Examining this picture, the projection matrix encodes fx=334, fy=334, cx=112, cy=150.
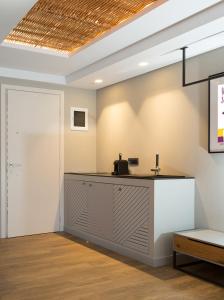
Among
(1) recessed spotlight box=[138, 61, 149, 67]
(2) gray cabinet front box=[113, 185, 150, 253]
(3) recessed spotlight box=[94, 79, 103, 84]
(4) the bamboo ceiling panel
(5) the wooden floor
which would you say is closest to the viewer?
(5) the wooden floor

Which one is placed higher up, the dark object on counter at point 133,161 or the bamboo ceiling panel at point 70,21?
the bamboo ceiling panel at point 70,21

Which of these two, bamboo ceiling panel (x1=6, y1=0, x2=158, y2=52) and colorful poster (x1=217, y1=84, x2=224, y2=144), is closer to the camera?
bamboo ceiling panel (x1=6, y1=0, x2=158, y2=52)

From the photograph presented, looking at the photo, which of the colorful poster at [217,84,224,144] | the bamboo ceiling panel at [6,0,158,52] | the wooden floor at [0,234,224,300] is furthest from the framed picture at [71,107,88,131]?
the colorful poster at [217,84,224,144]

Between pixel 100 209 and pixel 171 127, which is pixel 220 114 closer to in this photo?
pixel 171 127

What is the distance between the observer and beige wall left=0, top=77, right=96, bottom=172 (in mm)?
5316

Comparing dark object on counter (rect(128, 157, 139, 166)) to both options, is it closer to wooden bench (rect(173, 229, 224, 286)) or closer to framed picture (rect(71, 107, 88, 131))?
framed picture (rect(71, 107, 88, 131))

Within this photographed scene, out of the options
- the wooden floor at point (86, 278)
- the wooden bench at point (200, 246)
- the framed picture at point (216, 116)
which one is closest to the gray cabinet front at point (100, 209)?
the wooden floor at point (86, 278)

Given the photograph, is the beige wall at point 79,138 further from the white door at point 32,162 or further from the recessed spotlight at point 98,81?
the recessed spotlight at point 98,81

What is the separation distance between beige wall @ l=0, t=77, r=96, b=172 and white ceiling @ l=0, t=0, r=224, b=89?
0.20 metres

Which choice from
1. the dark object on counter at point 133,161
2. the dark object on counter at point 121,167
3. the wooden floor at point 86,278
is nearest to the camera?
the wooden floor at point 86,278

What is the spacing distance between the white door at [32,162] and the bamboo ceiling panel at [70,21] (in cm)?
112

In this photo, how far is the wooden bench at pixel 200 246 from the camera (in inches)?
117

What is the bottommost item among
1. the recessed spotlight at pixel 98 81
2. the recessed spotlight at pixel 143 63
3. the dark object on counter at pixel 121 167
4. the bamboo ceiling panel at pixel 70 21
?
the dark object on counter at pixel 121 167

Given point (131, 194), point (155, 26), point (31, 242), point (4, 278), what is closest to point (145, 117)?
point (131, 194)
